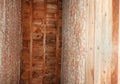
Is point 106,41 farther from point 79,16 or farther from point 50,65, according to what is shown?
point 50,65

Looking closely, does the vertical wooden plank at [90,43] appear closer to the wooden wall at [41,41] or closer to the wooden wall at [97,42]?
the wooden wall at [97,42]

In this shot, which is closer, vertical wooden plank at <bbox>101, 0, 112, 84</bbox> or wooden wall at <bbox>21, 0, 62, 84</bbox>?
vertical wooden plank at <bbox>101, 0, 112, 84</bbox>

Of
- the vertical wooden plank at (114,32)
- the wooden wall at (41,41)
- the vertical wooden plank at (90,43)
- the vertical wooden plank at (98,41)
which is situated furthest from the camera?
the wooden wall at (41,41)

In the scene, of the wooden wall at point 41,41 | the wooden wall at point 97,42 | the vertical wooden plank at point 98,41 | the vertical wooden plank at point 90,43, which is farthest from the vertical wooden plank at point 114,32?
the wooden wall at point 41,41

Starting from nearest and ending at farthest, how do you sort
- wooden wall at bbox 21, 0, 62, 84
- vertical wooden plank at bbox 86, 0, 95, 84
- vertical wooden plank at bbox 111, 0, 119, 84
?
1. vertical wooden plank at bbox 111, 0, 119, 84
2. vertical wooden plank at bbox 86, 0, 95, 84
3. wooden wall at bbox 21, 0, 62, 84

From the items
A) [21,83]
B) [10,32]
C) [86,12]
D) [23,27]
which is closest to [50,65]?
[21,83]

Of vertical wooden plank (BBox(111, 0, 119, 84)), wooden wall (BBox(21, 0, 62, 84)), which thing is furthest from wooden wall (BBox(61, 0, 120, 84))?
wooden wall (BBox(21, 0, 62, 84))

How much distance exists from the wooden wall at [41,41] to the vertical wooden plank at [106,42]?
2412 mm

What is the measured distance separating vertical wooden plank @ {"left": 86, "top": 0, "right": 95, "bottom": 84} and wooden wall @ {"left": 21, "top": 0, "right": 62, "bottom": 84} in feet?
6.53

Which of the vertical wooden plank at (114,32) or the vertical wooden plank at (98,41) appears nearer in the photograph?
the vertical wooden plank at (114,32)

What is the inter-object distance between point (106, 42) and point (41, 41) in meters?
2.53

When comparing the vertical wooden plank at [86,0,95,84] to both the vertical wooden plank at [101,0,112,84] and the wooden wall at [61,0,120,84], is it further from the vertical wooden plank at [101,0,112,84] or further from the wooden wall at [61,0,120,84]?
the vertical wooden plank at [101,0,112,84]

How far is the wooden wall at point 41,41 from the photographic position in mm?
4117

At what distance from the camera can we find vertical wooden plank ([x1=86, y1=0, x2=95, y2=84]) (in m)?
2.10
